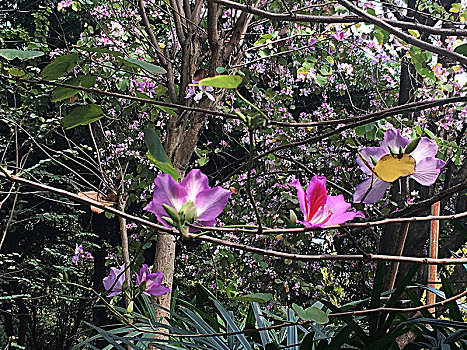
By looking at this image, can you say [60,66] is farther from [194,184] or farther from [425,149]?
[425,149]

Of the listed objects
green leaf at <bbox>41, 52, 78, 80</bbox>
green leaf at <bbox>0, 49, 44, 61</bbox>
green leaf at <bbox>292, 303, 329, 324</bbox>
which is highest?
green leaf at <bbox>41, 52, 78, 80</bbox>

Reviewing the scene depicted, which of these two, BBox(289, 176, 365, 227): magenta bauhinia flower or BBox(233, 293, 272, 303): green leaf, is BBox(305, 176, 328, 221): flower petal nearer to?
BBox(289, 176, 365, 227): magenta bauhinia flower

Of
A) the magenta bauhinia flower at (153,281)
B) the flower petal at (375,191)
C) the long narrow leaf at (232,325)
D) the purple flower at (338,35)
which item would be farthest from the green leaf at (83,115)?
the purple flower at (338,35)

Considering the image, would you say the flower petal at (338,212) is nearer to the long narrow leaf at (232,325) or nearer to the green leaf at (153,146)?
the green leaf at (153,146)

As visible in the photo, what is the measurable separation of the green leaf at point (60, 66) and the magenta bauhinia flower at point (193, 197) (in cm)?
15

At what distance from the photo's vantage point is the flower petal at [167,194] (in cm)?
40

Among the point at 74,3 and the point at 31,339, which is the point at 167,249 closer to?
the point at 74,3

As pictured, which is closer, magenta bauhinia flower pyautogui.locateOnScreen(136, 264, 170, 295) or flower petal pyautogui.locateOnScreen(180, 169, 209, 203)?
flower petal pyautogui.locateOnScreen(180, 169, 209, 203)

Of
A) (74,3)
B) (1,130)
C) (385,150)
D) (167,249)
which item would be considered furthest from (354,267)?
(385,150)

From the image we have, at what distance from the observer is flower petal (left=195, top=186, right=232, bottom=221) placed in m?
0.41

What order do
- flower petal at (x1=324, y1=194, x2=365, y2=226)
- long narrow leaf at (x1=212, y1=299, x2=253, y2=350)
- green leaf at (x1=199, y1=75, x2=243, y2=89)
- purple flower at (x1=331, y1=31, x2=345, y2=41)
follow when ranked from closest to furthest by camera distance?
green leaf at (x1=199, y1=75, x2=243, y2=89)
flower petal at (x1=324, y1=194, x2=365, y2=226)
long narrow leaf at (x1=212, y1=299, x2=253, y2=350)
purple flower at (x1=331, y1=31, x2=345, y2=41)

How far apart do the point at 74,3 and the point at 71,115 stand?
7.76 feet

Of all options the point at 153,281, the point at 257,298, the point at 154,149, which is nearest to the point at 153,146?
the point at 154,149

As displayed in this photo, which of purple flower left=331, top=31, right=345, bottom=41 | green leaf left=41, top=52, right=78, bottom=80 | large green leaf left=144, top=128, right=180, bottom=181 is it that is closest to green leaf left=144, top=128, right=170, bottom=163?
large green leaf left=144, top=128, right=180, bottom=181
